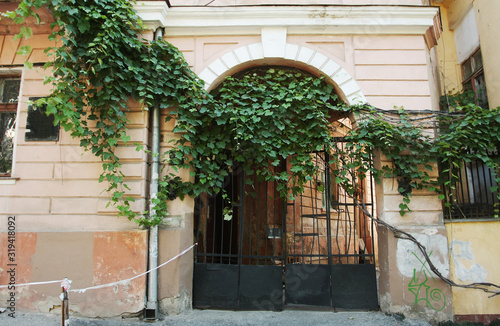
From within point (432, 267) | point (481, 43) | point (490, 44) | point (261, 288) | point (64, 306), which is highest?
point (481, 43)

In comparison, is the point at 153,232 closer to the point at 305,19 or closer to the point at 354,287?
the point at 354,287

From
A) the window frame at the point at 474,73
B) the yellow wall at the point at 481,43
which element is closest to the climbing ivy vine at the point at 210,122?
the yellow wall at the point at 481,43

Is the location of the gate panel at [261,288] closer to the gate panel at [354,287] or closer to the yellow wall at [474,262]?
the gate panel at [354,287]

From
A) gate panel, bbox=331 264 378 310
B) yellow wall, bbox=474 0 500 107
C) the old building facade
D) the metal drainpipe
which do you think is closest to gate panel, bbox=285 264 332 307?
the old building facade

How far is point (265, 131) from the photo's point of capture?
4855 mm

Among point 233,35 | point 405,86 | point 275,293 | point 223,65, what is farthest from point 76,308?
point 405,86

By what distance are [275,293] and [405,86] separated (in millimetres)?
3765

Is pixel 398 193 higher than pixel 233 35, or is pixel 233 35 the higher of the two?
pixel 233 35

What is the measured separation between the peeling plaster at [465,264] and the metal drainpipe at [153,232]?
165 inches

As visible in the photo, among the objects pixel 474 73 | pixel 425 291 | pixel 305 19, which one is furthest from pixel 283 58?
pixel 474 73

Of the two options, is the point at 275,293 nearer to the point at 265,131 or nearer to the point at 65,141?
the point at 265,131

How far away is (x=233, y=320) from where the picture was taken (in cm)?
455

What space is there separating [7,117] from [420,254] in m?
6.65

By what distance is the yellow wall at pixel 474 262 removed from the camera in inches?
180
